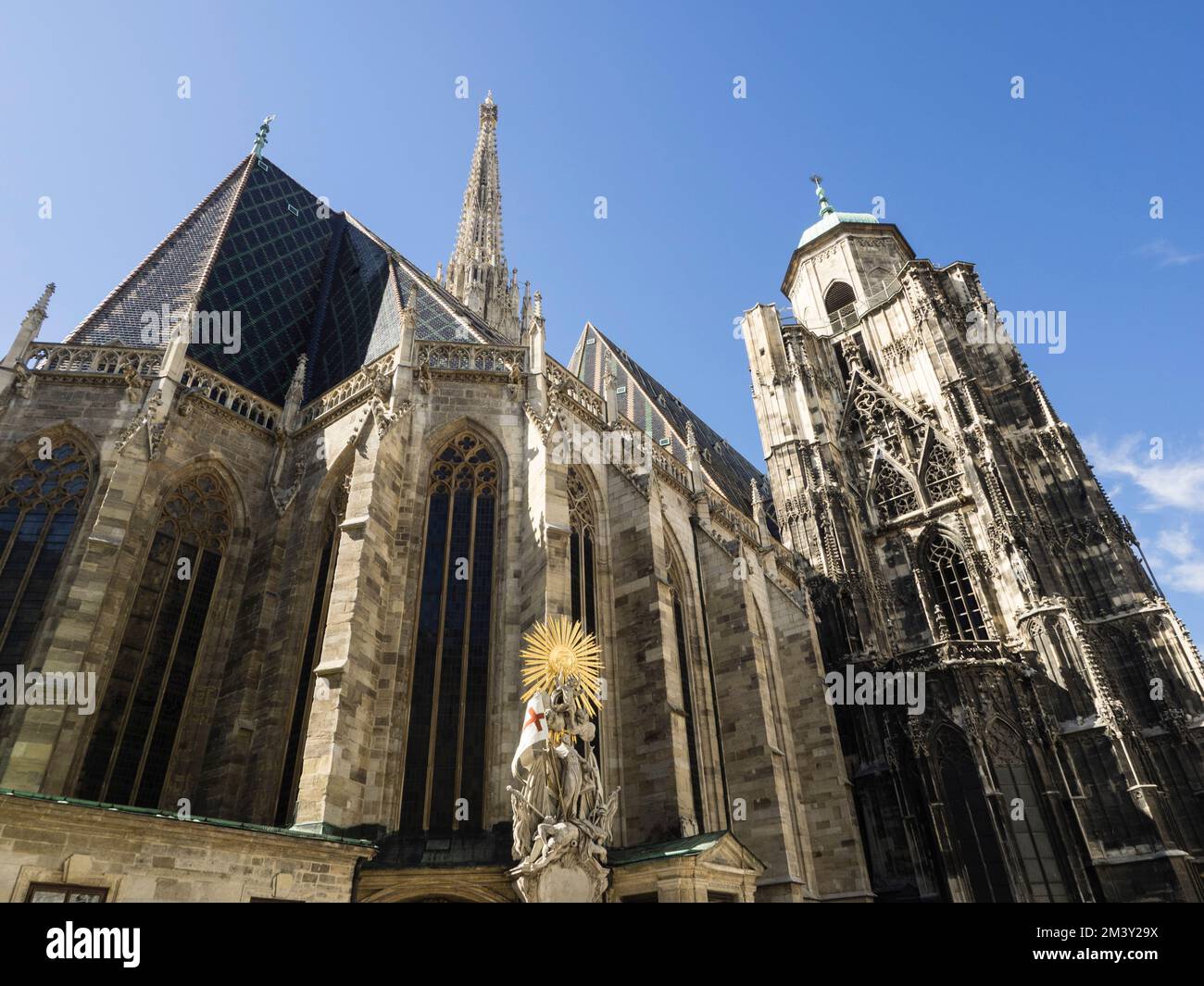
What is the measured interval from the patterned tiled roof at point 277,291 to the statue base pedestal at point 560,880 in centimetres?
1073

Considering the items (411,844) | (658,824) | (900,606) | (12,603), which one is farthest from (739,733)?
(12,603)

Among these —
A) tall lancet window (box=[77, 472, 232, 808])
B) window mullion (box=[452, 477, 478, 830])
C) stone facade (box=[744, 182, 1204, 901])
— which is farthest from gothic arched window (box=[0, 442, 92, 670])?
stone facade (box=[744, 182, 1204, 901])

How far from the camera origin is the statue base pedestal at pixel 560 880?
8.91m

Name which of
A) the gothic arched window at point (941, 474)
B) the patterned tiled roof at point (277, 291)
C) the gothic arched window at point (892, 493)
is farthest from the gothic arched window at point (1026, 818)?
the patterned tiled roof at point (277, 291)

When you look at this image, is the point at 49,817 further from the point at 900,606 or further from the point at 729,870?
the point at 900,606

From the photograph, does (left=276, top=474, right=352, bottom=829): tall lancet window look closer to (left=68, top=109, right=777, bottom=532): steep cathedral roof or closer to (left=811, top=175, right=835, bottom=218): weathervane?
(left=68, top=109, right=777, bottom=532): steep cathedral roof

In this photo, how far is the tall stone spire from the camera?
111 ft

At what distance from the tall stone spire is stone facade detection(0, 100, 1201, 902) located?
973 cm

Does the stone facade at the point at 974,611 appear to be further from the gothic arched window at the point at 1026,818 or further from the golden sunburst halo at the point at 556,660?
the golden sunburst halo at the point at 556,660

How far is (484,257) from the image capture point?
3606 cm

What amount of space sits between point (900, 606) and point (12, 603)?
74.8 feet

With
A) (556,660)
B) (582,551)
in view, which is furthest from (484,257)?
(556,660)
